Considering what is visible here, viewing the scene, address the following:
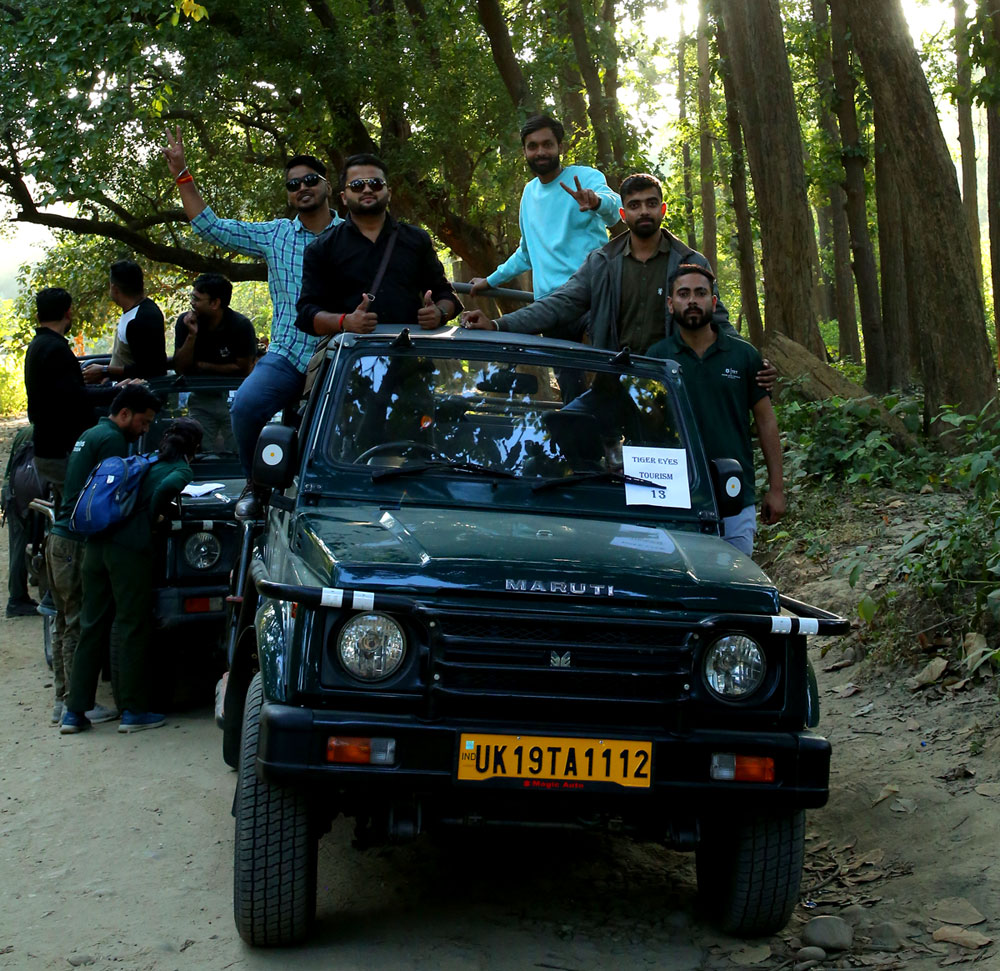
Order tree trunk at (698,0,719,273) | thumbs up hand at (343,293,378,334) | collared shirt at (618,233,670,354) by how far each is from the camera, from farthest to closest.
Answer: tree trunk at (698,0,719,273) → collared shirt at (618,233,670,354) → thumbs up hand at (343,293,378,334)

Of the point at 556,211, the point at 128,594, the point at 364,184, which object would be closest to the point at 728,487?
the point at 364,184

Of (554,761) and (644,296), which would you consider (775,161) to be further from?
(554,761)

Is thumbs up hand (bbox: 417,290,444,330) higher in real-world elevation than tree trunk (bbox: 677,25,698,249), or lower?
lower

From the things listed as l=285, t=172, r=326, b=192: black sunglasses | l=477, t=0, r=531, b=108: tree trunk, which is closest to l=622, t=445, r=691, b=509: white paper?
l=285, t=172, r=326, b=192: black sunglasses

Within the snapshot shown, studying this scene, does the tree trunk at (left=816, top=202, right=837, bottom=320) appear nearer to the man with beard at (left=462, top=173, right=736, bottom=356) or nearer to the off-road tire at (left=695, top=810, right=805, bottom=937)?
the man with beard at (left=462, top=173, right=736, bottom=356)

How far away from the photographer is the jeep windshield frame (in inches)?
197

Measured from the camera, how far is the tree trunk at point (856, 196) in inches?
755

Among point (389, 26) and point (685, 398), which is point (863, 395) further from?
point (389, 26)

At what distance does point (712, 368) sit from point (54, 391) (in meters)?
4.83

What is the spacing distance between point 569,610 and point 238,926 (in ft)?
4.77

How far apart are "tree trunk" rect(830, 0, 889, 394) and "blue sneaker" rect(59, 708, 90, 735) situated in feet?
45.3

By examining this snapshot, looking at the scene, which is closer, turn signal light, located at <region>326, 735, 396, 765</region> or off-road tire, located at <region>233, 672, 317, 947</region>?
turn signal light, located at <region>326, 735, 396, 765</region>

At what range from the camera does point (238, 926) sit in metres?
4.25

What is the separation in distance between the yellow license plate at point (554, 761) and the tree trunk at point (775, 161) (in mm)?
10940
